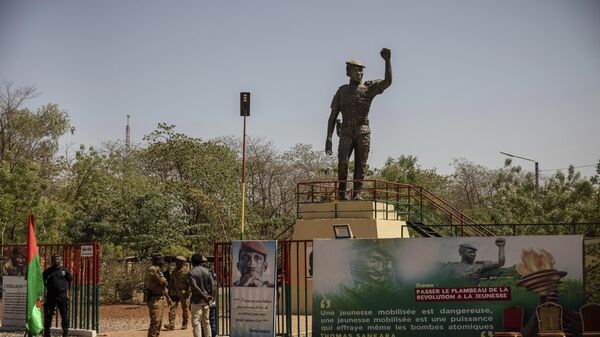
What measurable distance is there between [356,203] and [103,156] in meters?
30.6

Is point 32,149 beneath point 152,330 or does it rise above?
above

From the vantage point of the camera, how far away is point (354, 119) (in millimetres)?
24125

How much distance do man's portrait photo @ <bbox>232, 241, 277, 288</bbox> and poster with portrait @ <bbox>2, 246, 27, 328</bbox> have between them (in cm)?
659

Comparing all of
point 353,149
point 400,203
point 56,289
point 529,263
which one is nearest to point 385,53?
point 353,149

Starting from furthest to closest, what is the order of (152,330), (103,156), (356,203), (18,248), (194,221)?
1. (103,156)
2. (194,221)
3. (356,203)
4. (18,248)
5. (152,330)

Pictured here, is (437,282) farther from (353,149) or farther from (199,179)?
(199,179)

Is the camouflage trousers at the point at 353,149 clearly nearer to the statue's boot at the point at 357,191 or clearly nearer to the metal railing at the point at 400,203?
the statue's boot at the point at 357,191

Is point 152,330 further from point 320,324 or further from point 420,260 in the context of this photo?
point 420,260

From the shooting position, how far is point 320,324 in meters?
16.2

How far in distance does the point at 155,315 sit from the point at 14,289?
5.81 meters

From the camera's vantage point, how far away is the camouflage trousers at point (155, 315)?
54.9ft

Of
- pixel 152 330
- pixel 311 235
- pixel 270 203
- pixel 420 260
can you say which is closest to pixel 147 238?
pixel 311 235

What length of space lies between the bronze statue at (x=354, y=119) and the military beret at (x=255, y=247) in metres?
7.27

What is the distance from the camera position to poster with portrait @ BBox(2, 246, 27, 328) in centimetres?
2094
